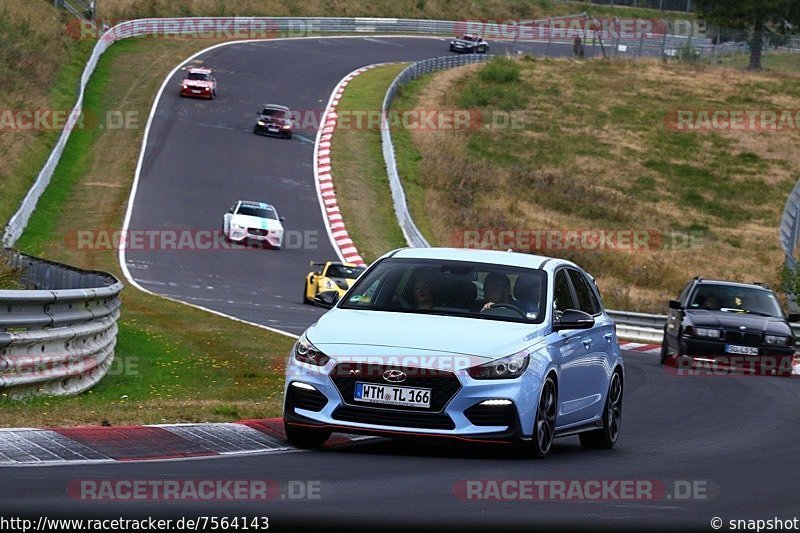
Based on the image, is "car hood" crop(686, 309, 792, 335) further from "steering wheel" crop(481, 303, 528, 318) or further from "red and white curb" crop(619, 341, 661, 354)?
"steering wheel" crop(481, 303, 528, 318)

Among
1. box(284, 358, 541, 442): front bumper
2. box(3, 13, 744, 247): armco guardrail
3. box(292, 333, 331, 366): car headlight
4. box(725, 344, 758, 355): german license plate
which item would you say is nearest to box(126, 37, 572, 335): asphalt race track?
box(3, 13, 744, 247): armco guardrail

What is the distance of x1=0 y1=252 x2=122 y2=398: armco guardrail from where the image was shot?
12.4 meters

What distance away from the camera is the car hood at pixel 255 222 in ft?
131

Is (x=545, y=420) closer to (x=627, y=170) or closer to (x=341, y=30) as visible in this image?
(x=627, y=170)

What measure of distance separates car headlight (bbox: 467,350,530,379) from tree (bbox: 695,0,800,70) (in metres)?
78.9

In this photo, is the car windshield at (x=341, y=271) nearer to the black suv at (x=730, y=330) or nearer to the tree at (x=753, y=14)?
the black suv at (x=730, y=330)

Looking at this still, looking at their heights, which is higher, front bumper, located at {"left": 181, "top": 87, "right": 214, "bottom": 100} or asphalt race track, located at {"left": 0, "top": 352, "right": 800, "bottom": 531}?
asphalt race track, located at {"left": 0, "top": 352, "right": 800, "bottom": 531}

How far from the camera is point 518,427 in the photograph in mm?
10156

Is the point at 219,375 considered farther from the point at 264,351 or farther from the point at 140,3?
the point at 140,3

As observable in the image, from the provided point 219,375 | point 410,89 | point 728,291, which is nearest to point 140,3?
point 410,89

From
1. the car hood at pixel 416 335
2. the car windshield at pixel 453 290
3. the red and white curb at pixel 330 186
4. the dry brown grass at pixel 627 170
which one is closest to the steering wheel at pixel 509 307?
the car windshield at pixel 453 290

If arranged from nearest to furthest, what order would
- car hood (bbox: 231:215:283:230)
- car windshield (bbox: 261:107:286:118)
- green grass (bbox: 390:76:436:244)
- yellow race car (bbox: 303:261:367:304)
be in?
yellow race car (bbox: 303:261:367:304)
car hood (bbox: 231:215:283:230)
green grass (bbox: 390:76:436:244)
car windshield (bbox: 261:107:286:118)

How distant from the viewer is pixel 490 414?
10086 millimetres

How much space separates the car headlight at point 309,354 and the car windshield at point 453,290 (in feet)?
2.38
